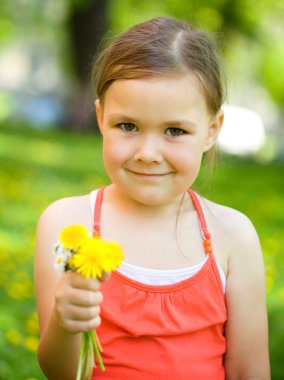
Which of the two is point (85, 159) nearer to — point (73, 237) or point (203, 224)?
point (203, 224)

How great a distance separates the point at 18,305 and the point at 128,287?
234 centimetres

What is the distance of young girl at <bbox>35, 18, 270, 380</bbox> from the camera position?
228cm

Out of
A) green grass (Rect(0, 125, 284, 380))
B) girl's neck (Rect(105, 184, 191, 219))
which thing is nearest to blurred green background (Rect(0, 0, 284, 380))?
green grass (Rect(0, 125, 284, 380))

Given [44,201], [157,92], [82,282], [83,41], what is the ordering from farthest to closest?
1. [83,41]
2. [44,201]
3. [157,92]
4. [82,282]

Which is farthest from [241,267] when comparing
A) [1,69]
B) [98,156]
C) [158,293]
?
[1,69]

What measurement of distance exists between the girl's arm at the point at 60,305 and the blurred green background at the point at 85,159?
608 mm

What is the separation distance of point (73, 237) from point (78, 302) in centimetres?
20

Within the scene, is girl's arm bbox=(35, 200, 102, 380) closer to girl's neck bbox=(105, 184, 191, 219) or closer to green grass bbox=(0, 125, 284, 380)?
girl's neck bbox=(105, 184, 191, 219)

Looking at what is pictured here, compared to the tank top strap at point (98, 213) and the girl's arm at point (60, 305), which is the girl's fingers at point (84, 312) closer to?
the girl's arm at point (60, 305)

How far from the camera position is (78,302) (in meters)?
1.85

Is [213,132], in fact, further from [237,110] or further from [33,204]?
[237,110]

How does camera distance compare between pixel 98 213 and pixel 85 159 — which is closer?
pixel 98 213

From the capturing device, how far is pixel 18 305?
15.0ft

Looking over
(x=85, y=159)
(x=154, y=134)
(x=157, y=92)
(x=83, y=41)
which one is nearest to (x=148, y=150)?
(x=154, y=134)
